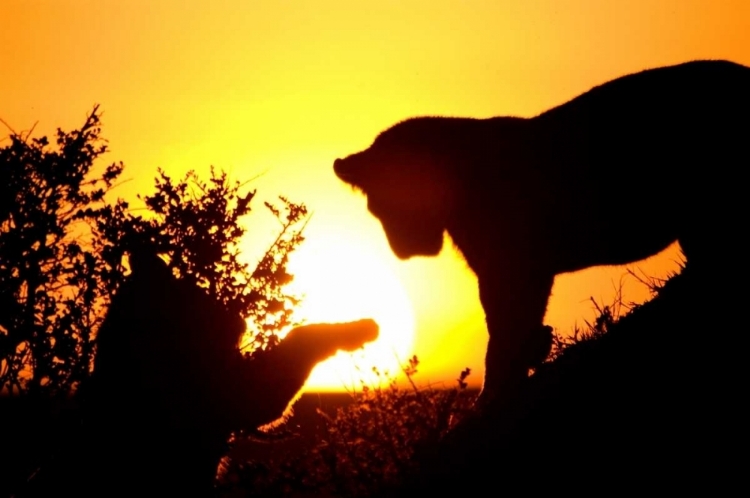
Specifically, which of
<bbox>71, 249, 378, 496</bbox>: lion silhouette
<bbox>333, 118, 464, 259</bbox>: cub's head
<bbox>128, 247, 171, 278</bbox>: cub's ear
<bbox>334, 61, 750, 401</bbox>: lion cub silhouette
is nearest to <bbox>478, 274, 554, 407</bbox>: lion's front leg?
<bbox>334, 61, 750, 401</bbox>: lion cub silhouette

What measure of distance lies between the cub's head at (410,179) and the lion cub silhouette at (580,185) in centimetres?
2

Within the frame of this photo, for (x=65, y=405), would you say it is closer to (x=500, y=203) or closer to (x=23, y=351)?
(x=23, y=351)

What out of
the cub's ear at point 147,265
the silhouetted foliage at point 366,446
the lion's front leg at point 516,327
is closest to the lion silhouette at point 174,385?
the cub's ear at point 147,265

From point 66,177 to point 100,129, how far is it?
2.31ft

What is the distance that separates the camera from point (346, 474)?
219 inches

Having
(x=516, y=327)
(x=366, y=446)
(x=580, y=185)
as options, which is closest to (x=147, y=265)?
(x=366, y=446)

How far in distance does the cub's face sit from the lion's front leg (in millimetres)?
1329

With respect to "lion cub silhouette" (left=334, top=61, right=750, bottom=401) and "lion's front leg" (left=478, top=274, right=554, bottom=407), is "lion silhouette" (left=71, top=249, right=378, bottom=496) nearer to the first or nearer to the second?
"lion cub silhouette" (left=334, top=61, right=750, bottom=401)

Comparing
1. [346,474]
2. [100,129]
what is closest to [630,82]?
[346,474]

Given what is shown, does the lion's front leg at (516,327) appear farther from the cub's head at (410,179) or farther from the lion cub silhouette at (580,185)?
the cub's head at (410,179)

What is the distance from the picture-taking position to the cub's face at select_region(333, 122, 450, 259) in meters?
8.63

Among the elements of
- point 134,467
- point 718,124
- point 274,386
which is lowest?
point 134,467

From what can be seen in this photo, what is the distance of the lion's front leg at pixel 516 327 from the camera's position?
7305 millimetres

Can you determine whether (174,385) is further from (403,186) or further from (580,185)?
(403,186)
